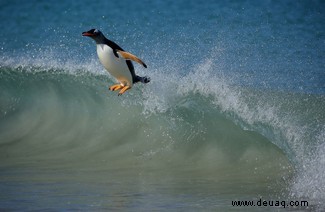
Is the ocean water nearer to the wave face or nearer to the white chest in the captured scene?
the wave face

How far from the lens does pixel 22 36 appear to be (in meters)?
37.8

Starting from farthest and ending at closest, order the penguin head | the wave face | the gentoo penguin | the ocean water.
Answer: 1. the wave face
2. the ocean water
3. the gentoo penguin
4. the penguin head

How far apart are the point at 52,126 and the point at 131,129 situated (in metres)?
1.86

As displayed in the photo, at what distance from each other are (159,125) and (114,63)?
16.0ft

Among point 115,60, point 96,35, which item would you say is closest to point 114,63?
point 115,60

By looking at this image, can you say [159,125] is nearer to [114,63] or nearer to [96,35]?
[114,63]

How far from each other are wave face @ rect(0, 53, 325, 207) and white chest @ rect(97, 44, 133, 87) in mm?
2435

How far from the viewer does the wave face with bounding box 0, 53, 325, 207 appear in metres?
12.1

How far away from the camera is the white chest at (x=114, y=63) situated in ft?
30.6

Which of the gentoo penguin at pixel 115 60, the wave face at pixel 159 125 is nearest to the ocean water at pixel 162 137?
the wave face at pixel 159 125

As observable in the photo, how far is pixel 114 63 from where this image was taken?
9.31 meters

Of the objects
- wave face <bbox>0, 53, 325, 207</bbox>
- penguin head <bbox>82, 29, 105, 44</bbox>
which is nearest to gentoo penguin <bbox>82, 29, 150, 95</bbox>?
penguin head <bbox>82, 29, 105, 44</bbox>

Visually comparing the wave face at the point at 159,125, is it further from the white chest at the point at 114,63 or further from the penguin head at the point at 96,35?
the penguin head at the point at 96,35

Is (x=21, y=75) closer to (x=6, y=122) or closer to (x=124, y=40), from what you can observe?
(x=6, y=122)
